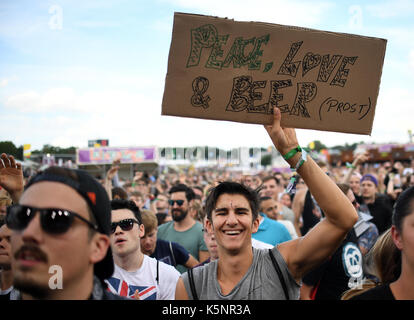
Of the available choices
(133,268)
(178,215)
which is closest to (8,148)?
(133,268)

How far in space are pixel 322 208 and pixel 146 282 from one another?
5.63 feet

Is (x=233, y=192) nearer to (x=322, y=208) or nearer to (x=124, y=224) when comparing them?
(x=322, y=208)

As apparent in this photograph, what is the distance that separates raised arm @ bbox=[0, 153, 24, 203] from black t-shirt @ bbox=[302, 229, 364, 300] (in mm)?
2614

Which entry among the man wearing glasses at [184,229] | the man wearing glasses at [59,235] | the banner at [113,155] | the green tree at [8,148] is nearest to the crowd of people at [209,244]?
the man wearing glasses at [59,235]

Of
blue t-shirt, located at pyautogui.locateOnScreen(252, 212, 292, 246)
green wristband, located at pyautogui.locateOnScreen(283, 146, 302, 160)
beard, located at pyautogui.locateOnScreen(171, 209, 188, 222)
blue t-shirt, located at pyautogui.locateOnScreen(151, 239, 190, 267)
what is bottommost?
blue t-shirt, located at pyautogui.locateOnScreen(151, 239, 190, 267)

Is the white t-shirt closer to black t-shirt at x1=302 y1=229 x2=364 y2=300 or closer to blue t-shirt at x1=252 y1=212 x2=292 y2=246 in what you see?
black t-shirt at x1=302 y1=229 x2=364 y2=300

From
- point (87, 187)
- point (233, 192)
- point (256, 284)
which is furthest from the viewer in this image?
point (233, 192)

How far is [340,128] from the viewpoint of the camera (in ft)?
7.55

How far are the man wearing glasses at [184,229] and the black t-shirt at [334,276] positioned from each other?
167cm

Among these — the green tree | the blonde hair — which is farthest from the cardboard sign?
the green tree

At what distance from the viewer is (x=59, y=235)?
1436mm

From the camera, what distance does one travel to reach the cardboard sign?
214 cm

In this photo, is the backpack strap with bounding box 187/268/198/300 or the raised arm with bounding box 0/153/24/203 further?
the raised arm with bounding box 0/153/24/203

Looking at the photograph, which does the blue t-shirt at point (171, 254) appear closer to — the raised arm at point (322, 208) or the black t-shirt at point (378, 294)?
the raised arm at point (322, 208)
